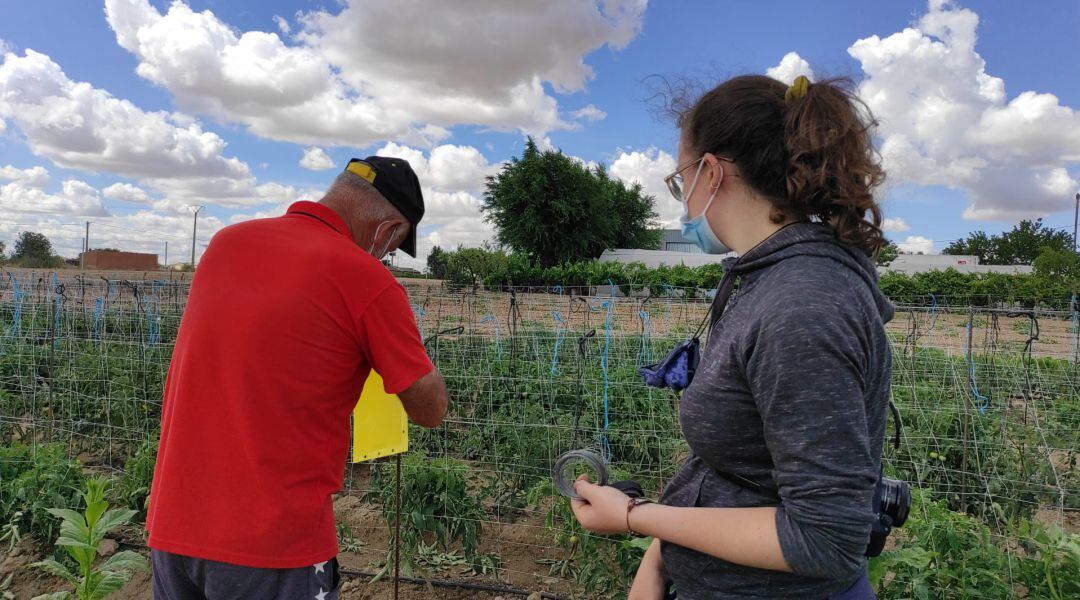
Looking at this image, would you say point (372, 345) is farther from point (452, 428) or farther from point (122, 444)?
point (122, 444)

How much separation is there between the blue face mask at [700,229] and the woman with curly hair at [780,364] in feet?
0.04

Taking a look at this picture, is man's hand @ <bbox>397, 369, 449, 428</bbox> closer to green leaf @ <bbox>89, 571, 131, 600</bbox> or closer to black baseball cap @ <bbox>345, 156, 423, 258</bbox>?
black baseball cap @ <bbox>345, 156, 423, 258</bbox>

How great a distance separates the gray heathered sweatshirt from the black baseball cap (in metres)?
0.95

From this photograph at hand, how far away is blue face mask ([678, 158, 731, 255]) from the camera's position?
3.49 feet

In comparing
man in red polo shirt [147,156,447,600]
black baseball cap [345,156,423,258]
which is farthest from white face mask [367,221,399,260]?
man in red polo shirt [147,156,447,600]

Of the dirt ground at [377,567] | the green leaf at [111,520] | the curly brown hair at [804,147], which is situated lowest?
the dirt ground at [377,567]

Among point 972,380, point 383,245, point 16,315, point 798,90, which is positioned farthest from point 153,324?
point 798,90

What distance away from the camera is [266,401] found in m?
1.32

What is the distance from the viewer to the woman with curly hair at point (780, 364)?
0.80 m

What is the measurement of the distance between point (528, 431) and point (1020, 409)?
5.24 metres

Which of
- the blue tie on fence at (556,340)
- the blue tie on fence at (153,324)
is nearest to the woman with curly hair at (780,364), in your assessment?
the blue tie on fence at (556,340)

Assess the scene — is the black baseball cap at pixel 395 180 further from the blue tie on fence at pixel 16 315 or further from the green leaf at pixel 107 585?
the blue tie on fence at pixel 16 315

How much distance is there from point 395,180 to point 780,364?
44.5 inches

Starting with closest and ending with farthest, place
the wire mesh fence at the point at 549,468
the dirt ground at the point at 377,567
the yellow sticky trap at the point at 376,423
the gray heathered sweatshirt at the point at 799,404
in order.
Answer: the gray heathered sweatshirt at the point at 799,404, the yellow sticky trap at the point at 376,423, the wire mesh fence at the point at 549,468, the dirt ground at the point at 377,567
